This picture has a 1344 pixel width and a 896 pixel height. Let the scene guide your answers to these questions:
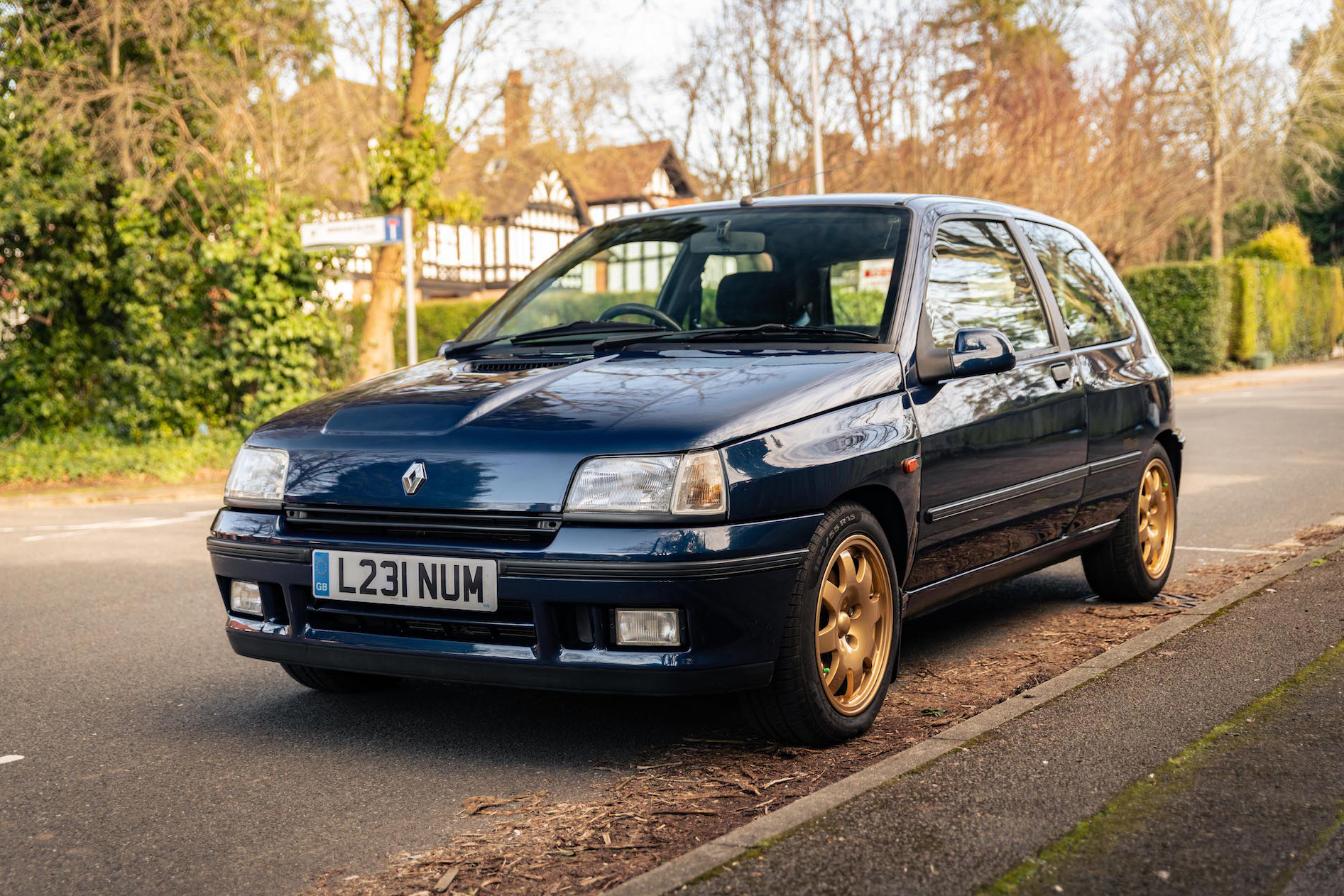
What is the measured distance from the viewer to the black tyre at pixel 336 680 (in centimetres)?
496

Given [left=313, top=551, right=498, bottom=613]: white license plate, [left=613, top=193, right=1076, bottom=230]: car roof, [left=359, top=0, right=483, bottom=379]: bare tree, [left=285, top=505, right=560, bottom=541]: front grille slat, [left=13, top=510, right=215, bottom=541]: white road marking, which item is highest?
[left=359, top=0, right=483, bottom=379]: bare tree

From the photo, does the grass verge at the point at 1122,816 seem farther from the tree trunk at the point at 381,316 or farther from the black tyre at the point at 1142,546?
the tree trunk at the point at 381,316

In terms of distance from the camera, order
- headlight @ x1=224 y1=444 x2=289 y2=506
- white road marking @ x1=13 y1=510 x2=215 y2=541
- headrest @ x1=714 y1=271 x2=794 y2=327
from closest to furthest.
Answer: headlight @ x1=224 y1=444 x2=289 y2=506 → headrest @ x1=714 y1=271 x2=794 y2=327 → white road marking @ x1=13 y1=510 x2=215 y2=541

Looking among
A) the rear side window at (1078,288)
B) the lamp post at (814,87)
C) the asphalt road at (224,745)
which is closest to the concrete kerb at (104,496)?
the asphalt road at (224,745)

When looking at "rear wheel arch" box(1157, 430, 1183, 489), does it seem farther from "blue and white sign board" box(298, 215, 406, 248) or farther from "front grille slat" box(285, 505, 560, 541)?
"blue and white sign board" box(298, 215, 406, 248)

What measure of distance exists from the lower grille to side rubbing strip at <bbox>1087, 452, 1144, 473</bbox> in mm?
2851

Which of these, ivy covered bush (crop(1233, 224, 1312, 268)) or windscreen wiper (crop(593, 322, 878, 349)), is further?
ivy covered bush (crop(1233, 224, 1312, 268))

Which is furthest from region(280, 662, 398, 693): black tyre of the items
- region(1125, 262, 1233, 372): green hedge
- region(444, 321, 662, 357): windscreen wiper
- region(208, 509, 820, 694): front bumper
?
region(1125, 262, 1233, 372): green hedge

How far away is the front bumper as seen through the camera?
3.73 metres

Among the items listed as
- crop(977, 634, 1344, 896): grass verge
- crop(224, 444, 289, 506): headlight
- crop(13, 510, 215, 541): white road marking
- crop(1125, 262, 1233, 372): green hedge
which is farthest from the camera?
crop(1125, 262, 1233, 372): green hedge

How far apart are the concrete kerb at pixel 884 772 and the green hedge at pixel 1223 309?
26419 millimetres

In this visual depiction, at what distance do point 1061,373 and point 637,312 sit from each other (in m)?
1.71

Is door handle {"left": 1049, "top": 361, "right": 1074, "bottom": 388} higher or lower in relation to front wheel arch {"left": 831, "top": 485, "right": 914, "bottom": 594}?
higher

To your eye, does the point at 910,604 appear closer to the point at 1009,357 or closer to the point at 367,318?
the point at 1009,357
